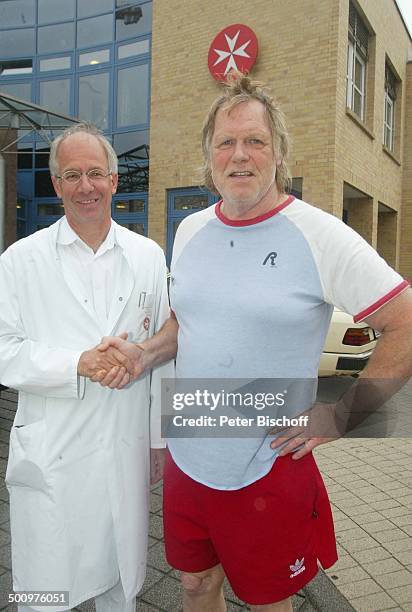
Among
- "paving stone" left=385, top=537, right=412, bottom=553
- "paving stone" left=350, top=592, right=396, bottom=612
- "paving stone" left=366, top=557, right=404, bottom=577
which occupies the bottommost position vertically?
"paving stone" left=350, top=592, right=396, bottom=612

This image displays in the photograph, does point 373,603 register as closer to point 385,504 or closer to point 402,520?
point 402,520

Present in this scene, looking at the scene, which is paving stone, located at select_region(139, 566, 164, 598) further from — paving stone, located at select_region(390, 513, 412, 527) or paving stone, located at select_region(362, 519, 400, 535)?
paving stone, located at select_region(390, 513, 412, 527)

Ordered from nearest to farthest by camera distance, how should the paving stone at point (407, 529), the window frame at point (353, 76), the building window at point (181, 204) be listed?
1. the paving stone at point (407, 529)
2. the window frame at point (353, 76)
3. the building window at point (181, 204)

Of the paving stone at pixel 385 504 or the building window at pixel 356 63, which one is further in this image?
the building window at pixel 356 63

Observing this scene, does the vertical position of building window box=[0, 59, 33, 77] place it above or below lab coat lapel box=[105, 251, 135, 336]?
above

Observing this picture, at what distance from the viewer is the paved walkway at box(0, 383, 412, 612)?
268 centimetres

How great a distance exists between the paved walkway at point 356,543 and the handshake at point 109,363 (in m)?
1.42

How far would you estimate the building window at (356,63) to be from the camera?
12.1 m

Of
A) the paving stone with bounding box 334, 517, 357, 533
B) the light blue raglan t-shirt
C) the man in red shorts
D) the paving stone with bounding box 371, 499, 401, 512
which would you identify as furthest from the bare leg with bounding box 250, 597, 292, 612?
the paving stone with bounding box 371, 499, 401, 512

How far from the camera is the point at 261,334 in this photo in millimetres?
1757

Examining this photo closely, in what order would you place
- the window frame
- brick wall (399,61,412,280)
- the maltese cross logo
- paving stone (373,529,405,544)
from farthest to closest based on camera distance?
1. brick wall (399,61,412,280)
2. the window frame
3. the maltese cross logo
4. paving stone (373,529,405,544)

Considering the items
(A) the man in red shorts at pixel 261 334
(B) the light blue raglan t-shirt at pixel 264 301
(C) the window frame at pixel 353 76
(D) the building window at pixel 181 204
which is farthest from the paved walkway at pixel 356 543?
(C) the window frame at pixel 353 76

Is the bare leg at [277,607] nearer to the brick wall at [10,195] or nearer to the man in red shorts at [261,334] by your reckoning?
the man in red shorts at [261,334]

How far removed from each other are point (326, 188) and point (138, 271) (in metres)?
9.24
